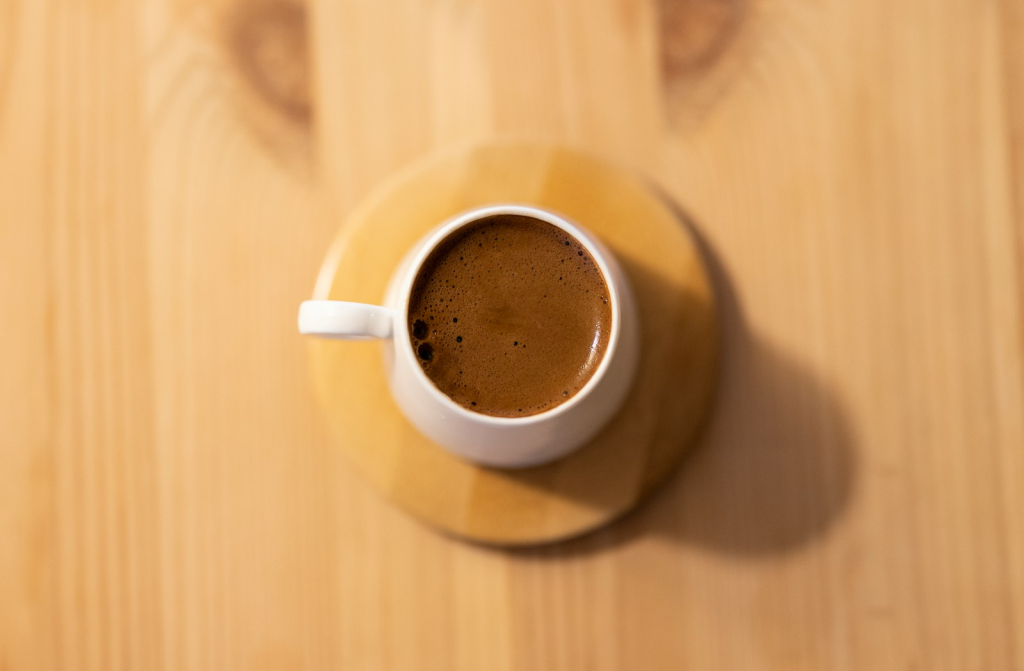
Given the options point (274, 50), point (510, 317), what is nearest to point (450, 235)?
point (510, 317)

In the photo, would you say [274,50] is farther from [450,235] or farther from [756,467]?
[756,467]

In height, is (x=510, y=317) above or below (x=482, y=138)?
below

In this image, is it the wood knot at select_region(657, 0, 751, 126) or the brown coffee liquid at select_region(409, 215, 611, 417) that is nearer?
the brown coffee liquid at select_region(409, 215, 611, 417)

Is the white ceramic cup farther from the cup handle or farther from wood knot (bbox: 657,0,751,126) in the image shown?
wood knot (bbox: 657,0,751,126)

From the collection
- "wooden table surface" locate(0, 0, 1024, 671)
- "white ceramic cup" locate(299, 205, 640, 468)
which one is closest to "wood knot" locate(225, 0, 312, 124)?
"wooden table surface" locate(0, 0, 1024, 671)

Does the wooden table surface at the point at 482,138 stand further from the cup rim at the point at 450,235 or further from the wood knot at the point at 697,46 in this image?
the cup rim at the point at 450,235

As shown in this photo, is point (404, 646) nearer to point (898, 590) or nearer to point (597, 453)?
point (597, 453)
